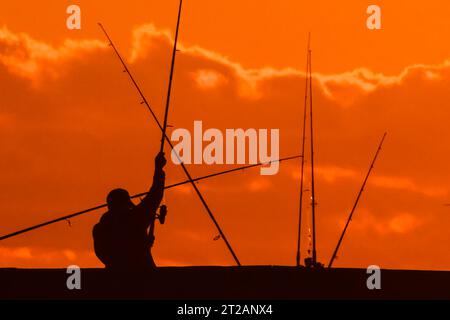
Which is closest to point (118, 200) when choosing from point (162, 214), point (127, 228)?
point (127, 228)

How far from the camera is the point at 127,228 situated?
14562 millimetres

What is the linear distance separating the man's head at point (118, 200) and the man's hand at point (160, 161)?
1.50 ft

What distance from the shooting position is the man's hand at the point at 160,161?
14.8 metres

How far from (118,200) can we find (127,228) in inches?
12.5

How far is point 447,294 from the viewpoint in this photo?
1326cm

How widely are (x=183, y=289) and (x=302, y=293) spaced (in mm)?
1151

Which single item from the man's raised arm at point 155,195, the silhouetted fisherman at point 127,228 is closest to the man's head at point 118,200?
the silhouetted fisherman at point 127,228

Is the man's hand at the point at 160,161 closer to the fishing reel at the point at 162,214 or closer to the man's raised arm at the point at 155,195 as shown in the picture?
the man's raised arm at the point at 155,195

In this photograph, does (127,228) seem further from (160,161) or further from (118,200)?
(160,161)

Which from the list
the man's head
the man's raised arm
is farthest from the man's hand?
the man's head

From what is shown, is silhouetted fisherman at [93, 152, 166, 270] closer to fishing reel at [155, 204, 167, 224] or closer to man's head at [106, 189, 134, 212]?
man's head at [106, 189, 134, 212]

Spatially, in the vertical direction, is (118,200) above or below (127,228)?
above
